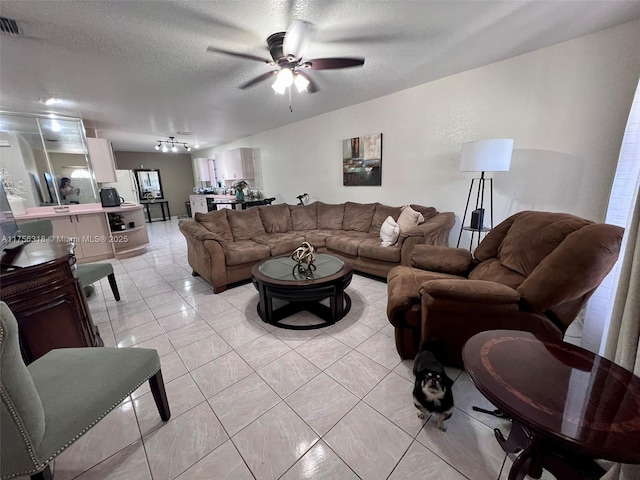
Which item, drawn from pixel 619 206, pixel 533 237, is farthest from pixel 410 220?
pixel 619 206

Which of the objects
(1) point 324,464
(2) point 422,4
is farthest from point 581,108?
(1) point 324,464

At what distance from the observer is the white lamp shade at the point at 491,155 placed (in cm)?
231

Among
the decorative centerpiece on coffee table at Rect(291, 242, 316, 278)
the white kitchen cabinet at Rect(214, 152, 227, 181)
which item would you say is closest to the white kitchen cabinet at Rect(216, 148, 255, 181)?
the white kitchen cabinet at Rect(214, 152, 227, 181)

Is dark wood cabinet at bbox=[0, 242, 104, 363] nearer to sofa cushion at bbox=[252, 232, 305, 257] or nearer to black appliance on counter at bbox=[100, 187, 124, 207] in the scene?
sofa cushion at bbox=[252, 232, 305, 257]

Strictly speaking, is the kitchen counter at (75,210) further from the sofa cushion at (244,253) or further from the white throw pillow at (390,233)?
the white throw pillow at (390,233)

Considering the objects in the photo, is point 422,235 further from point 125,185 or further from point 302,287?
point 125,185

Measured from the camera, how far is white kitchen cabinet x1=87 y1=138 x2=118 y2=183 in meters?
4.77

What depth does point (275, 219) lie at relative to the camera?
4090mm

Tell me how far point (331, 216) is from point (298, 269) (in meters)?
2.04

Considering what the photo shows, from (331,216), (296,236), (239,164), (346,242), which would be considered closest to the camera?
(346,242)

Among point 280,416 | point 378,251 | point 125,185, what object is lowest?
point 280,416

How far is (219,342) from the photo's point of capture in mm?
2062

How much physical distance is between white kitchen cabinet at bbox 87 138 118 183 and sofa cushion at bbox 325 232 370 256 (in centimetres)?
467

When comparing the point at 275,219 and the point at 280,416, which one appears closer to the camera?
the point at 280,416
